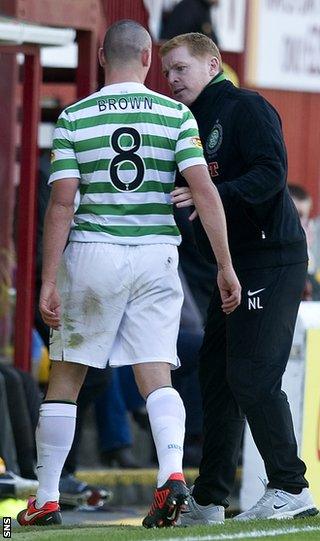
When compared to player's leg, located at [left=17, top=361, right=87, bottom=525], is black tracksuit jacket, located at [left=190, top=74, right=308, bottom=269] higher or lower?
higher

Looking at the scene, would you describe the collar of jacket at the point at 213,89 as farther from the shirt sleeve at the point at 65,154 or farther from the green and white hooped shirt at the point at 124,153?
the shirt sleeve at the point at 65,154

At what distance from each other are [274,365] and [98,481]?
11.2 ft

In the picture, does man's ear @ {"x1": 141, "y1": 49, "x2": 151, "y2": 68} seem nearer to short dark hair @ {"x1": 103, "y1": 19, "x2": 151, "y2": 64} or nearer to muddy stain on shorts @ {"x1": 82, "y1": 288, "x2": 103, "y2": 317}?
short dark hair @ {"x1": 103, "y1": 19, "x2": 151, "y2": 64}

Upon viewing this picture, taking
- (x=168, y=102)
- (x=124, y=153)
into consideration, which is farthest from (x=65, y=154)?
(x=168, y=102)

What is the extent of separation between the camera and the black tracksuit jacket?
265 inches

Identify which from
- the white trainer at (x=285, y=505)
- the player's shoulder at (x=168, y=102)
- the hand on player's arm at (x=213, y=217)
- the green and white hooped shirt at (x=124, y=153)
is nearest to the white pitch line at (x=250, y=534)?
the white trainer at (x=285, y=505)

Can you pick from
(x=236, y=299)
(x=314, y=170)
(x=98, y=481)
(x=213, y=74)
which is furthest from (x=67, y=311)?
(x=314, y=170)

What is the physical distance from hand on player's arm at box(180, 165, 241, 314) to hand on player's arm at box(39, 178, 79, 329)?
19.5 inches

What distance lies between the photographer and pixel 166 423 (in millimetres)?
6668

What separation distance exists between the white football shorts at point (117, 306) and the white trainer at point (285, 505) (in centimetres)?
71

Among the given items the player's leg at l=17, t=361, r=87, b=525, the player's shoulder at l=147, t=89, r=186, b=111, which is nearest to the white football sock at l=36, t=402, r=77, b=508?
the player's leg at l=17, t=361, r=87, b=525

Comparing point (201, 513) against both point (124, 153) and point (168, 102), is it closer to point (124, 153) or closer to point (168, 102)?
point (124, 153)

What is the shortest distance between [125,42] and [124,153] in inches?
18.1

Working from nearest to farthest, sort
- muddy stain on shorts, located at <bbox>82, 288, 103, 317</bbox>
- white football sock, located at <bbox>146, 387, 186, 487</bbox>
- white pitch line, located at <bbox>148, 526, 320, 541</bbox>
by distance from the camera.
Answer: white pitch line, located at <bbox>148, 526, 320, 541</bbox>
white football sock, located at <bbox>146, 387, 186, 487</bbox>
muddy stain on shorts, located at <bbox>82, 288, 103, 317</bbox>
